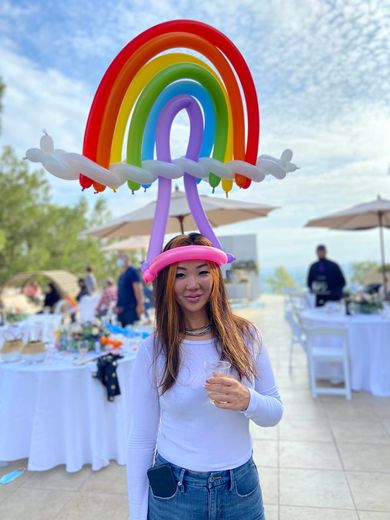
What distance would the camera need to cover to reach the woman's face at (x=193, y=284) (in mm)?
1070

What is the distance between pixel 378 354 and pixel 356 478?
75.3 inches

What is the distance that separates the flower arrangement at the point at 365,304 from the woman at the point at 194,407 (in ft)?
12.2

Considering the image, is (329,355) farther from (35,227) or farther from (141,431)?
(35,227)

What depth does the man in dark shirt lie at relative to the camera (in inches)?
221

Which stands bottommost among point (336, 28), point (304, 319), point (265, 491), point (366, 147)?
point (265, 491)

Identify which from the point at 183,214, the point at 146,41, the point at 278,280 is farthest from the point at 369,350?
the point at 278,280

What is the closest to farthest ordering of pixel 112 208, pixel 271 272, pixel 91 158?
pixel 91 158
pixel 271 272
pixel 112 208

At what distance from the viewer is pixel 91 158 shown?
1308 millimetres

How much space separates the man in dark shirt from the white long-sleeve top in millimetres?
4905

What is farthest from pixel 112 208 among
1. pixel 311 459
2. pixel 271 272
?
pixel 311 459

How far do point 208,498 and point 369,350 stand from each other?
3690mm

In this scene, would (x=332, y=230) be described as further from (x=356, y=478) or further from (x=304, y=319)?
(x=356, y=478)

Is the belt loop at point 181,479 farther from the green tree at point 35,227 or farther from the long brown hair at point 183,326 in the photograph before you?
the green tree at point 35,227

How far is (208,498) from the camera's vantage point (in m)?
0.98
